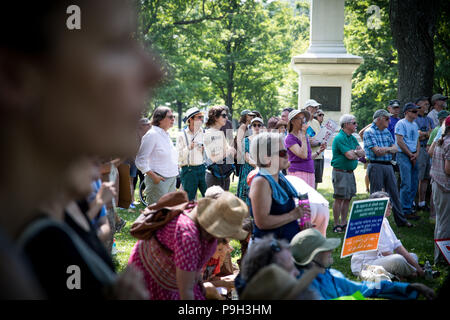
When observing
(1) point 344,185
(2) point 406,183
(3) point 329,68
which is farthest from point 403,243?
(3) point 329,68

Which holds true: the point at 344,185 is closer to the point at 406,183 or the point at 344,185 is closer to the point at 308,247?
the point at 406,183

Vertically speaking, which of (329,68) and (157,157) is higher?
(329,68)

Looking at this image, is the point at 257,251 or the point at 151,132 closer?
the point at 257,251

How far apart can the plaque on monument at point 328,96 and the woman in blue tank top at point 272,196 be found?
11.1 meters

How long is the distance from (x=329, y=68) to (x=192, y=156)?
8.67m

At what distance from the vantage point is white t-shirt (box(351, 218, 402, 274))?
5.49 m

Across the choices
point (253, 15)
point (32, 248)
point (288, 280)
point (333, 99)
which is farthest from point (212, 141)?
point (253, 15)

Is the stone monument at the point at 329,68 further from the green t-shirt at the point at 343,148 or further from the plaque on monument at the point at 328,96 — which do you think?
the green t-shirt at the point at 343,148

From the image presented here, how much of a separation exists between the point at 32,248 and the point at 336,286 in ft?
10.3

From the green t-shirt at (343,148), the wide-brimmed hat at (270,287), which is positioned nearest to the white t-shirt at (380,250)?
the green t-shirt at (343,148)

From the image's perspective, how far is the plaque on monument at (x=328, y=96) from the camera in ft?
47.6

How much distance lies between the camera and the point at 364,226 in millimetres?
4941

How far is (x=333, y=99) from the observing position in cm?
1455

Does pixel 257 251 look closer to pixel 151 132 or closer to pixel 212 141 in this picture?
pixel 151 132
